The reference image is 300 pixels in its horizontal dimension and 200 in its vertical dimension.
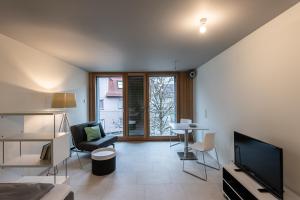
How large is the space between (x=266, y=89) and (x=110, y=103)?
4762 mm

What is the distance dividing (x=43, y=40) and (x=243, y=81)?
317cm

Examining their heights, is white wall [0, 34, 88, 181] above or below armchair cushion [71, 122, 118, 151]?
above

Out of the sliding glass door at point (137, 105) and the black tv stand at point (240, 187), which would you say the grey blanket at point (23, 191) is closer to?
the black tv stand at point (240, 187)

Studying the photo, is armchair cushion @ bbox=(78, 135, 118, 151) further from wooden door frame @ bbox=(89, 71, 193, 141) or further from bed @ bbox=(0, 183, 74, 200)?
bed @ bbox=(0, 183, 74, 200)

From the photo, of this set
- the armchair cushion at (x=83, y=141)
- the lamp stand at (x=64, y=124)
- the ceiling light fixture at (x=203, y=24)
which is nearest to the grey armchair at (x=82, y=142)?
the armchair cushion at (x=83, y=141)

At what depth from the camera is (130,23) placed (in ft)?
7.38

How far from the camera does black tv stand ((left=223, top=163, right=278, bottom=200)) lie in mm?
1926

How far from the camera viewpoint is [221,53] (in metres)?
3.73

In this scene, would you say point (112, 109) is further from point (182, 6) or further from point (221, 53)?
point (182, 6)

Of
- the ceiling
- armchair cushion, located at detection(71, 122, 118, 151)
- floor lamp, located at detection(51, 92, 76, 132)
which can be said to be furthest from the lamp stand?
the ceiling

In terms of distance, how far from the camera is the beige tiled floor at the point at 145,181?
2.69 meters

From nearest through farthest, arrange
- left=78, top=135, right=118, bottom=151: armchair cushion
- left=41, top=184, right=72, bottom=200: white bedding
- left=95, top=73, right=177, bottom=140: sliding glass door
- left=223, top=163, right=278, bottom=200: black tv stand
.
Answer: left=41, top=184, right=72, bottom=200: white bedding, left=223, top=163, right=278, bottom=200: black tv stand, left=78, top=135, right=118, bottom=151: armchair cushion, left=95, top=73, right=177, bottom=140: sliding glass door

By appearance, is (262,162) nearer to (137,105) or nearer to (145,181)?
(145,181)

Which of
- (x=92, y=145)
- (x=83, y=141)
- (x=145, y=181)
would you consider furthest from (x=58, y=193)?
(x=83, y=141)
